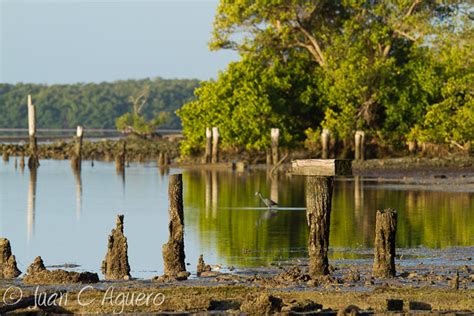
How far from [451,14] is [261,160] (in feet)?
40.6

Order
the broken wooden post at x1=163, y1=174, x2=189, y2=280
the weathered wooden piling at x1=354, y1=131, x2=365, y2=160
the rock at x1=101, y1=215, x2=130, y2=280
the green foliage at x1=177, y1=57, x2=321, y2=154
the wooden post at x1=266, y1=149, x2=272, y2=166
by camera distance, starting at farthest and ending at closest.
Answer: the wooden post at x1=266, y1=149, x2=272, y2=166
the green foliage at x1=177, y1=57, x2=321, y2=154
the weathered wooden piling at x1=354, y1=131, x2=365, y2=160
the broken wooden post at x1=163, y1=174, x2=189, y2=280
the rock at x1=101, y1=215, x2=130, y2=280

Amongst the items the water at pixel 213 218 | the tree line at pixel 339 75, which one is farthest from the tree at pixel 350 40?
the water at pixel 213 218

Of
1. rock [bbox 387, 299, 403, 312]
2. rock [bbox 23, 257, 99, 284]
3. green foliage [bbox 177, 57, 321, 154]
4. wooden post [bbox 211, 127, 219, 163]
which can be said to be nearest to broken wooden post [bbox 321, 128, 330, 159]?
green foliage [bbox 177, 57, 321, 154]

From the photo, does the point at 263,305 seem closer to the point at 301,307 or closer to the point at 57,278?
the point at 301,307

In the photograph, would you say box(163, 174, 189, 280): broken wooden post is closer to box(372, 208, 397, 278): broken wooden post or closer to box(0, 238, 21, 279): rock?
box(0, 238, 21, 279): rock

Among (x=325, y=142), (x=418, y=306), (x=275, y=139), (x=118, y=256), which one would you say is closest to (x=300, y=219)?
(x=118, y=256)

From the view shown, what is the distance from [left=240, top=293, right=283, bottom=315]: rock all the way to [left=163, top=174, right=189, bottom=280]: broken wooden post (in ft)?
15.7

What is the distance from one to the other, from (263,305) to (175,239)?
568 centimetres

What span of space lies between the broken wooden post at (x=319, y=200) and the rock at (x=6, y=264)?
16.6 feet

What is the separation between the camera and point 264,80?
60.3 metres

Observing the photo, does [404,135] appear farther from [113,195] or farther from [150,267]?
[150,267]

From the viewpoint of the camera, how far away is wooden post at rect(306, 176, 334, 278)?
64.7 ft

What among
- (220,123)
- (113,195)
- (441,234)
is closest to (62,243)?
(441,234)

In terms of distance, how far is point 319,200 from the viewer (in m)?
19.8
